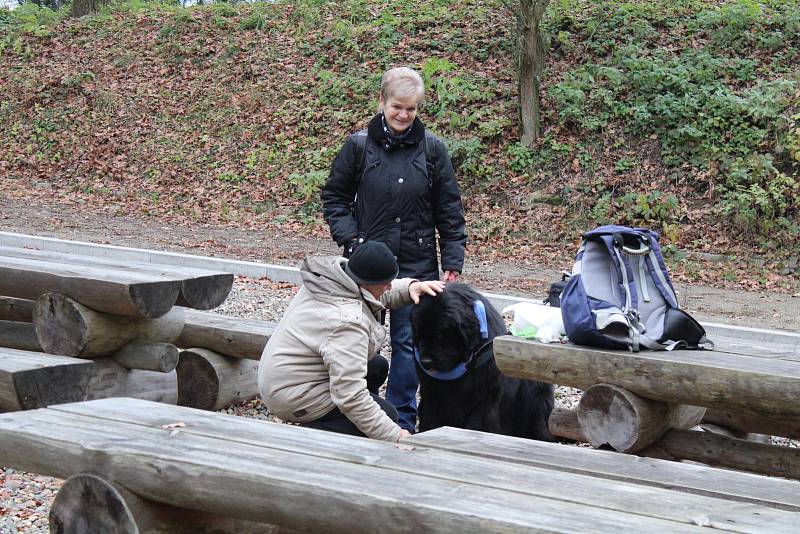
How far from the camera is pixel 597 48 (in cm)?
1563

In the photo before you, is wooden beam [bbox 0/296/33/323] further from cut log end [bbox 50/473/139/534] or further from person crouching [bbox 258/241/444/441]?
cut log end [bbox 50/473/139/534]

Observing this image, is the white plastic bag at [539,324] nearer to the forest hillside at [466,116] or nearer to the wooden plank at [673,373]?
the wooden plank at [673,373]

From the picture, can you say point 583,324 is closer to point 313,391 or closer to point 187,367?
point 313,391

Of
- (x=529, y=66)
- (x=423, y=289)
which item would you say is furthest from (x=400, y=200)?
(x=529, y=66)

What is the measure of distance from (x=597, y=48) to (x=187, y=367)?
38.6ft

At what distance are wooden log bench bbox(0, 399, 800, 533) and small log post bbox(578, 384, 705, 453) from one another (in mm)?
741

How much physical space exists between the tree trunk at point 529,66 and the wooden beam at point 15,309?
9.83 metres

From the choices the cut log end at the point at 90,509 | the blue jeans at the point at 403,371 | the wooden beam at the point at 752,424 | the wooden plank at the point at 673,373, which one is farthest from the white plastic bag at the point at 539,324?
the cut log end at the point at 90,509

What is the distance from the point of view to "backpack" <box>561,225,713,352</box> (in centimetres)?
410

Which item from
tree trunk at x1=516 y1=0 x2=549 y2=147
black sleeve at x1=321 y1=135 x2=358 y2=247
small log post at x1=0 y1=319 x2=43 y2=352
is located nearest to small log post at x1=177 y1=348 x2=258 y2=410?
small log post at x1=0 y1=319 x2=43 y2=352

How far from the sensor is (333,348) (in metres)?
3.83

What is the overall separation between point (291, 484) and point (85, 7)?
75.8ft

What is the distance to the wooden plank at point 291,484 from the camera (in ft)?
7.39

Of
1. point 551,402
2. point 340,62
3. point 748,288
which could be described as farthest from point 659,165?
point 551,402
